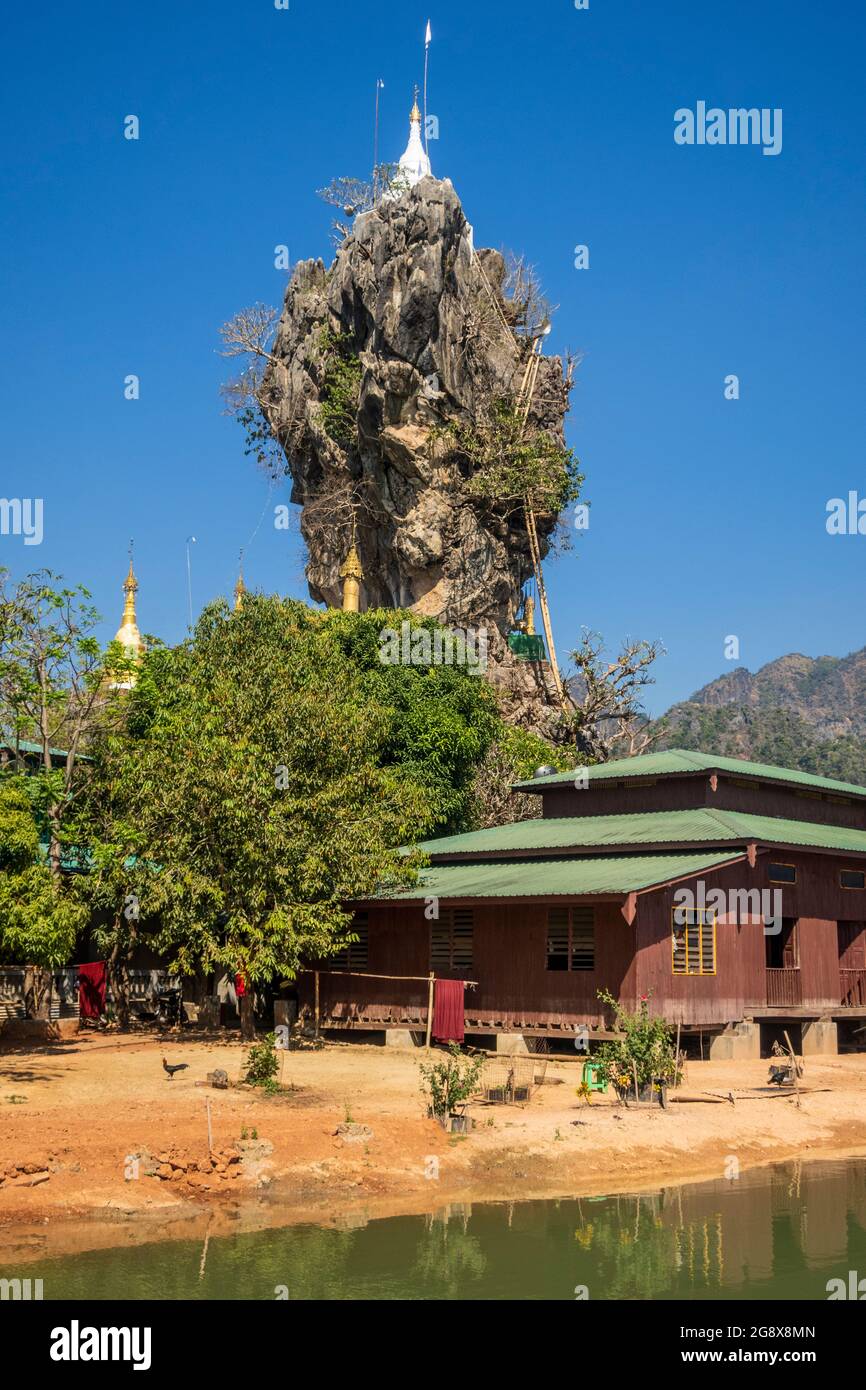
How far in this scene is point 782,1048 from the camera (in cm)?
3228

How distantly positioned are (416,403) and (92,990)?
42.3 m

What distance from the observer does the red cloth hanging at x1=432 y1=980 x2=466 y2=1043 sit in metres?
30.8

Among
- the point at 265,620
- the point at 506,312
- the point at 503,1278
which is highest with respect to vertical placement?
the point at 506,312

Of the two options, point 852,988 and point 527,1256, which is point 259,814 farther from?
point 527,1256

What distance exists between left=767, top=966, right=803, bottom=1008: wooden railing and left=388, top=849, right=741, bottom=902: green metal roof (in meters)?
3.64

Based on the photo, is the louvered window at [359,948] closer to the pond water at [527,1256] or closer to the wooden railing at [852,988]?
the wooden railing at [852,988]

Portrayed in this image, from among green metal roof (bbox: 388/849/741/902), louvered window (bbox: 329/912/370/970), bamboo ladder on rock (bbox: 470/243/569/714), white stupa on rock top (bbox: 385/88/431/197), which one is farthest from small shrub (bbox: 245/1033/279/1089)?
white stupa on rock top (bbox: 385/88/431/197)

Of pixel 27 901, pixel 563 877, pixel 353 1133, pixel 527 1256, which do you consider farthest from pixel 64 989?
pixel 527 1256

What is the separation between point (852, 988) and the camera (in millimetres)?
35656

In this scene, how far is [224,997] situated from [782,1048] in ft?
48.2

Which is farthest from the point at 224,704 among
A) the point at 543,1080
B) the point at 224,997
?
the point at 543,1080
